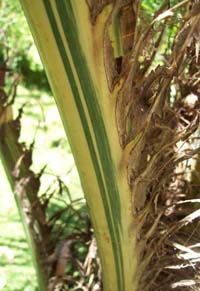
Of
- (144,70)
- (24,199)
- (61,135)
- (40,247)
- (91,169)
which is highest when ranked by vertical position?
(144,70)

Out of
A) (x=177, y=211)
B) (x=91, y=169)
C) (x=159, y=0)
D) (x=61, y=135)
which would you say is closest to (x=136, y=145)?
(x=91, y=169)

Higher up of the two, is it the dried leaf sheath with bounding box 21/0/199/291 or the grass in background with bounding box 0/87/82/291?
the dried leaf sheath with bounding box 21/0/199/291

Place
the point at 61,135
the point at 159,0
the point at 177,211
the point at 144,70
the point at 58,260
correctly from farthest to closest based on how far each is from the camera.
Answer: the point at 61,135
the point at 58,260
the point at 159,0
the point at 177,211
the point at 144,70

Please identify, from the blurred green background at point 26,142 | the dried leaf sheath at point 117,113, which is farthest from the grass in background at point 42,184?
the dried leaf sheath at point 117,113

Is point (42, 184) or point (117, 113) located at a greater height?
point (117, 113)

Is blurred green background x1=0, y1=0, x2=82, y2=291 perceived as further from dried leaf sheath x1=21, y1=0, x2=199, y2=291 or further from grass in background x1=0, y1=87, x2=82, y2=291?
dried leaf sheath x1=21, y1=0, x2=199, y2=291

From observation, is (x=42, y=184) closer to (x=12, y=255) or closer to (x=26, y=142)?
(x=12, y=255)

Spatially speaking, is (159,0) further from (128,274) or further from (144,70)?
(128,274)

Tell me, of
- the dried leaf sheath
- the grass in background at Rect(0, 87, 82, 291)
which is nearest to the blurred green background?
the grass in background at Rect(0, 87, 82, 291)

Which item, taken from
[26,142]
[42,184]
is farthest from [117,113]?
Answer: [42,184]

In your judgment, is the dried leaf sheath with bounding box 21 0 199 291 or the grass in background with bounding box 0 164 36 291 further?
the grass in background with bounding box 0 164 36 291

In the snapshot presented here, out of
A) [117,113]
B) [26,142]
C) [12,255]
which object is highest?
[117,113]
